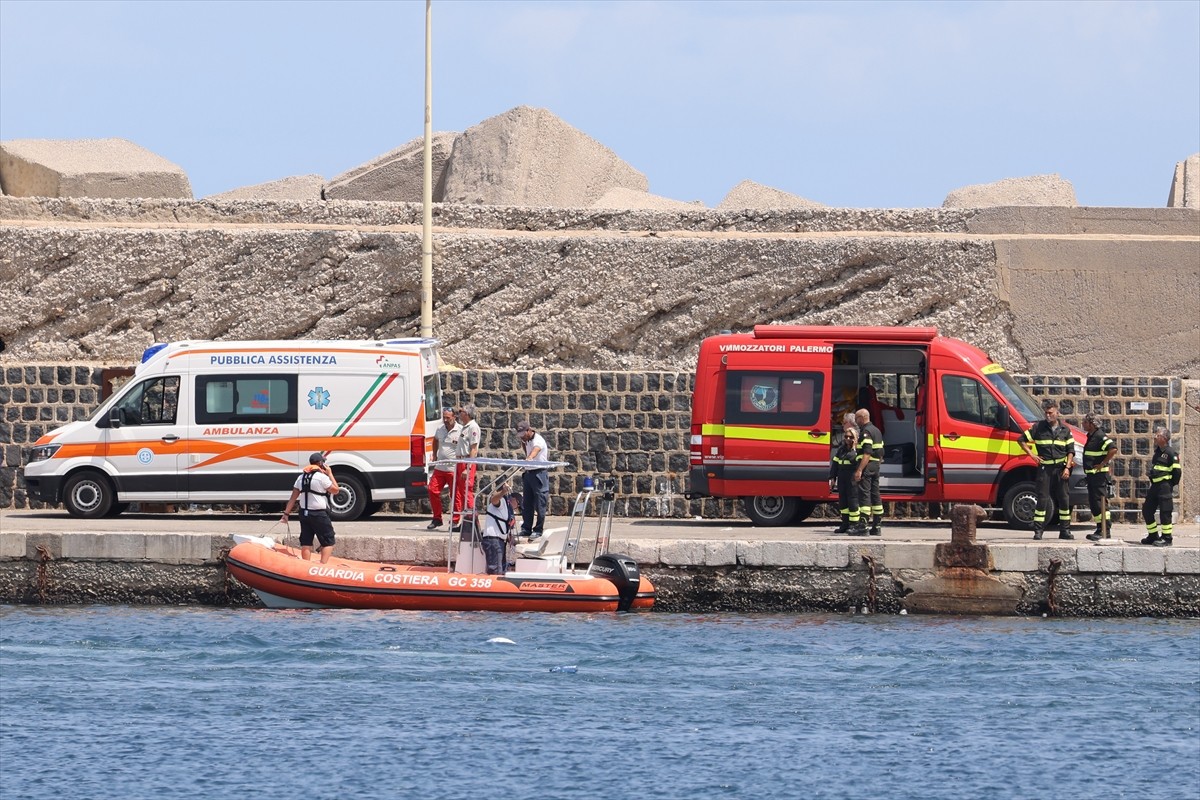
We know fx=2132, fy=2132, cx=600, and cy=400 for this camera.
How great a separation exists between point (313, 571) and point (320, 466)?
104 cm

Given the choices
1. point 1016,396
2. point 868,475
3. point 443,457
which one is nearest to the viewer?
point 868,475

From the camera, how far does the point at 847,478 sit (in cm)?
2203

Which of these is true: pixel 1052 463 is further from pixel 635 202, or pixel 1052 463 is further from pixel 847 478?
pixel 635 202

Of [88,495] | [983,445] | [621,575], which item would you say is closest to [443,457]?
[621,575]

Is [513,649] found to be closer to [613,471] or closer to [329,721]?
[329,721]

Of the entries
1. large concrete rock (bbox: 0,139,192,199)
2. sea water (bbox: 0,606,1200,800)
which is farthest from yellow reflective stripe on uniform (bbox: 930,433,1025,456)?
large concrete rock (bbox: 0,139,192,199)

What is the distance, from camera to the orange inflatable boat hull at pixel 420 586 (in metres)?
20.5

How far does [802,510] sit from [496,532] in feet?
13.6

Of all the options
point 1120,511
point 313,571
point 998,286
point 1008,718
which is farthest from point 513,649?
point 998,286

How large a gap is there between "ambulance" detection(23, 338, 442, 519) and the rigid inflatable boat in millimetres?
2229

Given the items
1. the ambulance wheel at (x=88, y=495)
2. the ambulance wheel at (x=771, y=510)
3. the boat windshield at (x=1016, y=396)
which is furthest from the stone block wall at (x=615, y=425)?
the ambulance wheel at (x=88, y=495)

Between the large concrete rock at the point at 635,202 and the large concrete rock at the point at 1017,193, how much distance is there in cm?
388

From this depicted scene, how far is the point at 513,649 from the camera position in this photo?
64.4 ft

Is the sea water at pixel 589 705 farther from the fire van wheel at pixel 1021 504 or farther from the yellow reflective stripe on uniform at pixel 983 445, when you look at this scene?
the yellow reflective stripe on uniform at pixel 983 445
